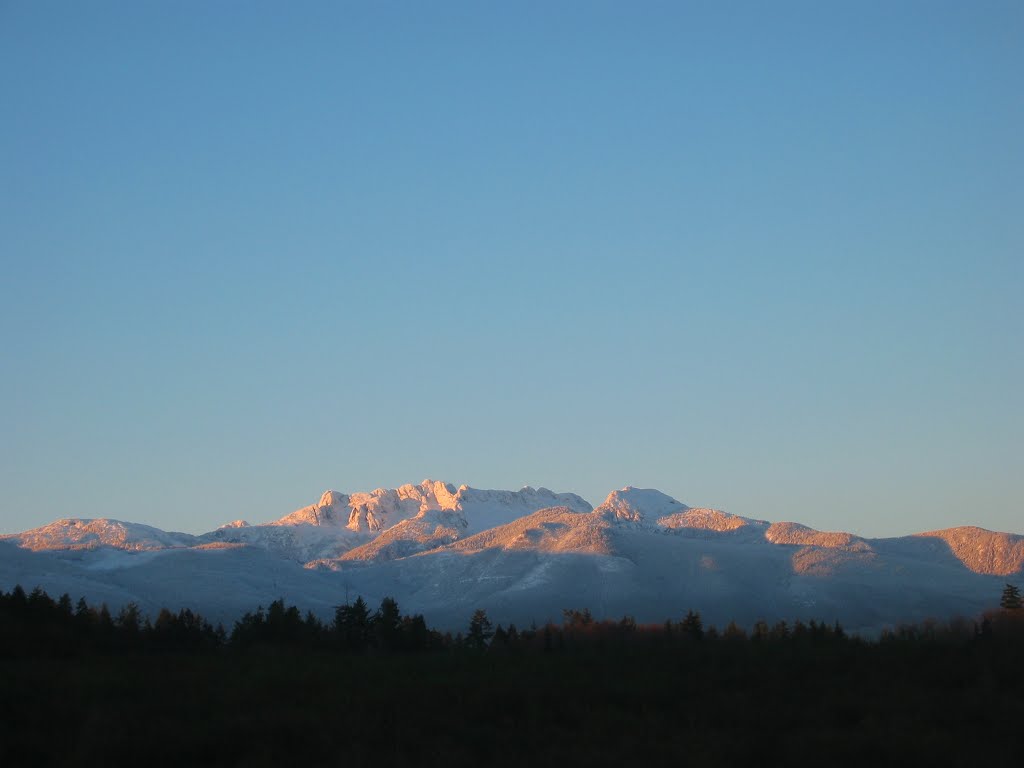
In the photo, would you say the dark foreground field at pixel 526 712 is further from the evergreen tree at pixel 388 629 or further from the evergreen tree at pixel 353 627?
the evergreen tree at pixel 388 629

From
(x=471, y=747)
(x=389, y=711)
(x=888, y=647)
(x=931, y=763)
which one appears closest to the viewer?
(x=931, y=763)

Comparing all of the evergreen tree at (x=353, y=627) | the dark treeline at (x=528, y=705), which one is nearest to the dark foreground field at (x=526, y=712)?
the dark treeline at (x=528, y=705)

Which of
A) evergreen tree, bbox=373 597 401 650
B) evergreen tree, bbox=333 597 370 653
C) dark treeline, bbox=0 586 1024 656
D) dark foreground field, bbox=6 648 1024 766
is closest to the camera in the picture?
dark foreground field, bbox=6 648 1024 766

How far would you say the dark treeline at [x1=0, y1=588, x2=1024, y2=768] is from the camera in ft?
106

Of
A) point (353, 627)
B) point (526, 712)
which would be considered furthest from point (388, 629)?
point (526, 712)

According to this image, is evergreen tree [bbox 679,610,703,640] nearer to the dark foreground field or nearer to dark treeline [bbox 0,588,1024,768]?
dark treeline [bbox 0,588,1024,768]

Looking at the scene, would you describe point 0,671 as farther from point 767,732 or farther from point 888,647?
point 888,647

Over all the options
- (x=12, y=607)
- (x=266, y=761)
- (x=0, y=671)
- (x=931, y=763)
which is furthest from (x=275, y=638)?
(x=931, y=763)

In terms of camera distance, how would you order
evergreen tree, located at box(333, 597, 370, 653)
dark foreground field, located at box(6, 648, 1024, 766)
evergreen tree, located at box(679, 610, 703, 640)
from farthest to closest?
evergreen tree, located at box(679, 610, 703, 640) < evergreen tree, located at box(333, 597, 370, 653) < dark foreground field, located at box(6, 648, 1024, 766)

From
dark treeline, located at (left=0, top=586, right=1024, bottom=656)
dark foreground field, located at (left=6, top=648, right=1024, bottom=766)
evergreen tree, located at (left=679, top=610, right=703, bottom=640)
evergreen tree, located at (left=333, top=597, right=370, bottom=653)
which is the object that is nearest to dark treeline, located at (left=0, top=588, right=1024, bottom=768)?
dark foreground field, located at (left=6, top=648, right=1024, bottom=766)

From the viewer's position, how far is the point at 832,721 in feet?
117

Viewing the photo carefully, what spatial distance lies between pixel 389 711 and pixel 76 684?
11512mm

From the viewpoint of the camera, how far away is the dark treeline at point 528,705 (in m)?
32.2

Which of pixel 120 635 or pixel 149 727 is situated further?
pixel 120 635
